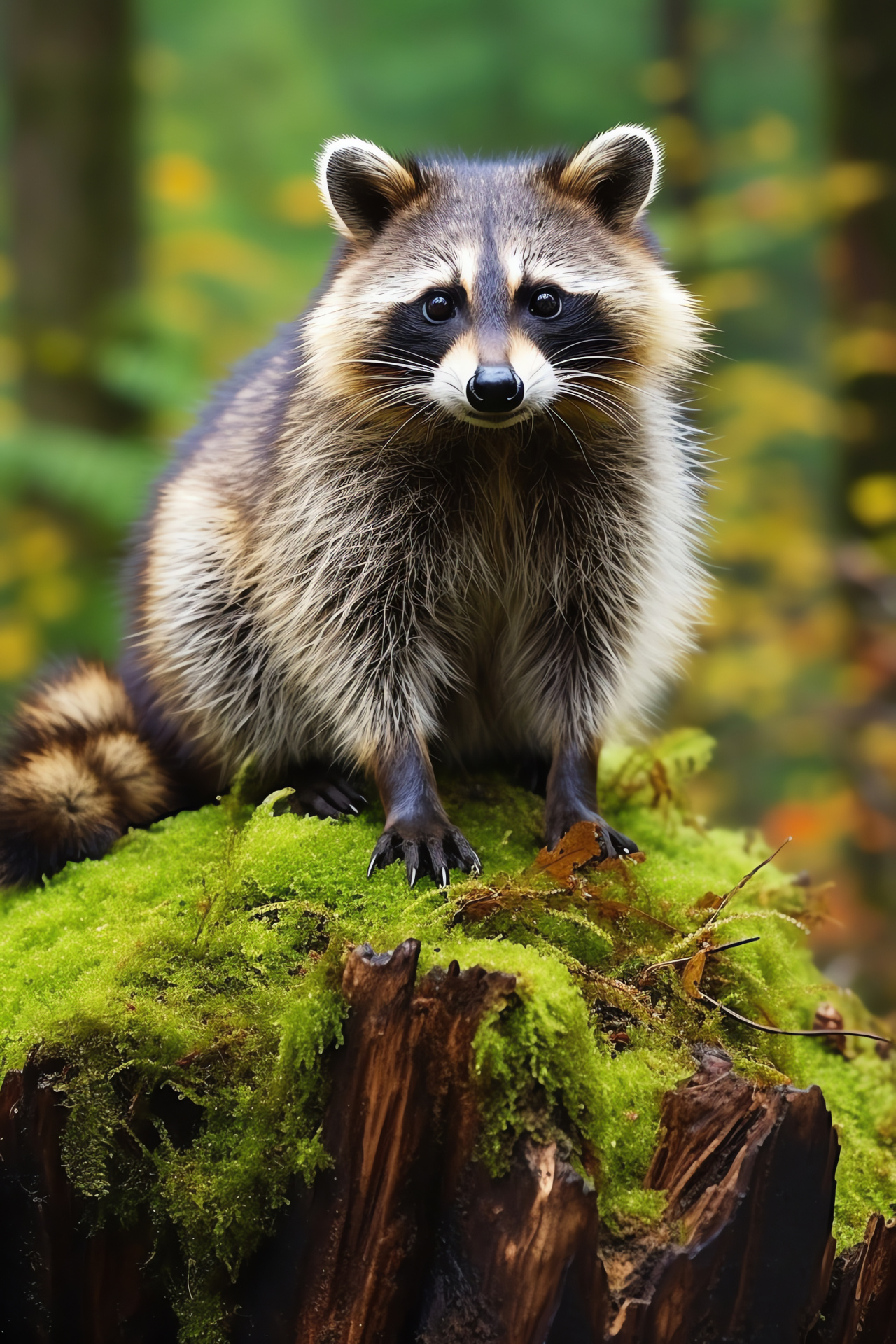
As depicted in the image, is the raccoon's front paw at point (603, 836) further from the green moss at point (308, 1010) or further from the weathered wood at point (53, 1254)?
the weathered wood at point (53, 1254)

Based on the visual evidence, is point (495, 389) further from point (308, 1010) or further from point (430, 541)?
point (308, 1010)

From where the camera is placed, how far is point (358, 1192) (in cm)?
→ 259

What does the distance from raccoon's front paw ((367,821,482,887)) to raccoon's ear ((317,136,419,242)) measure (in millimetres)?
2027

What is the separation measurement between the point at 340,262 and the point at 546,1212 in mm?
3111

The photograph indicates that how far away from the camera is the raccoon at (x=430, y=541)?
3676 mm

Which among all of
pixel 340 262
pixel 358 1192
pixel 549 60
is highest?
pixel 549 60

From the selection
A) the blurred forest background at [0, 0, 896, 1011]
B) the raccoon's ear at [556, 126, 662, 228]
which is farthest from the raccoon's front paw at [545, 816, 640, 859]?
the raccoon's ear at [556, 126, 662, 228]

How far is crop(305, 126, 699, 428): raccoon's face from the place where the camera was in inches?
139

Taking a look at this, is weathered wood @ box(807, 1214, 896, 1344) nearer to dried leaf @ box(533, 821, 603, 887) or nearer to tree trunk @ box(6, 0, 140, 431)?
dried leaf @ box(533, 821, 603, 887)

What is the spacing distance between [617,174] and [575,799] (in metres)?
2.11

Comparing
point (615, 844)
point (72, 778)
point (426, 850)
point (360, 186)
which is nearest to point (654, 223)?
point (360, 186)

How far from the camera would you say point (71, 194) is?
8.83 meters

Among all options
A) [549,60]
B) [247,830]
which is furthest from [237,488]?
[549,60]

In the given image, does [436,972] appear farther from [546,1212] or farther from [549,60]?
[549,60]
